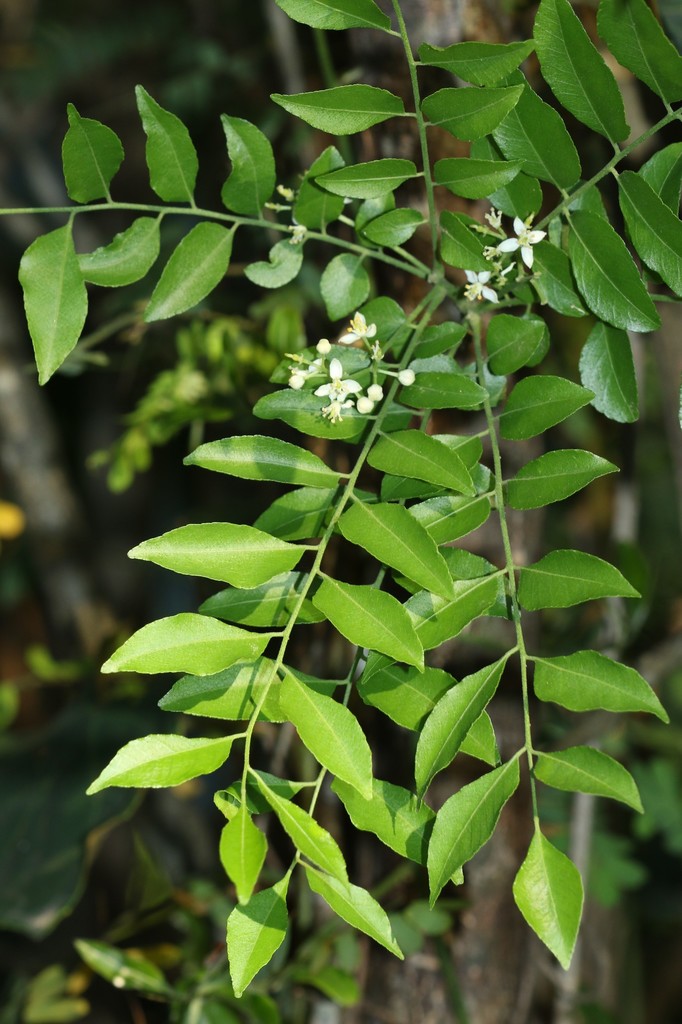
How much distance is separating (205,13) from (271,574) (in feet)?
4.11

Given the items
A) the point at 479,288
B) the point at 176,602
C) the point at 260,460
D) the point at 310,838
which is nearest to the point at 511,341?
the point at 479,288

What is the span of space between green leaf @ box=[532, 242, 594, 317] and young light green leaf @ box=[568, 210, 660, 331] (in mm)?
11

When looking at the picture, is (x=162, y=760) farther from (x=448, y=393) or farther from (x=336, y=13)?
(x=336, y=13)

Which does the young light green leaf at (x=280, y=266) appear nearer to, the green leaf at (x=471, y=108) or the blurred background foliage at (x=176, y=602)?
the green leaf at (x=471, y=108)

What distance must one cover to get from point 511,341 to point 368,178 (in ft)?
0.34

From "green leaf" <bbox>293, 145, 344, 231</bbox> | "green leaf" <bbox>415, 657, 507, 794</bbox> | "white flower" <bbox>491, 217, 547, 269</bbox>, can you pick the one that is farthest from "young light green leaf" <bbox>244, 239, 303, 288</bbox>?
"green leaf" <bbox>415, 657, 507, 794</bbox>

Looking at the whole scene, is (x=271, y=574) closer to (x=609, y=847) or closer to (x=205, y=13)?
(x=609, y=847)

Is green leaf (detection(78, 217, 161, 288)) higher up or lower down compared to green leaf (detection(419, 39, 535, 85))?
lower down

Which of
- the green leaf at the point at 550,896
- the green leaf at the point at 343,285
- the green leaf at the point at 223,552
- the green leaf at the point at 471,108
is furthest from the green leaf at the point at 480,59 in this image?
the green leaf at the point at 550,896

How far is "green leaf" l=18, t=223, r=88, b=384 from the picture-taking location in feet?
1.34

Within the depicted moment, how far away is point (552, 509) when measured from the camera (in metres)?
1.54

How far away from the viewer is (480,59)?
0.39 metres

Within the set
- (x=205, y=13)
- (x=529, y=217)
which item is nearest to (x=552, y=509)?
(x=205, y=13)

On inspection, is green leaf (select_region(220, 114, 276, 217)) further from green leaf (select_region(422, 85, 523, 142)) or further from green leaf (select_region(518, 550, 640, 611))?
green leaf (select_region(518, 550, 640, 611))
